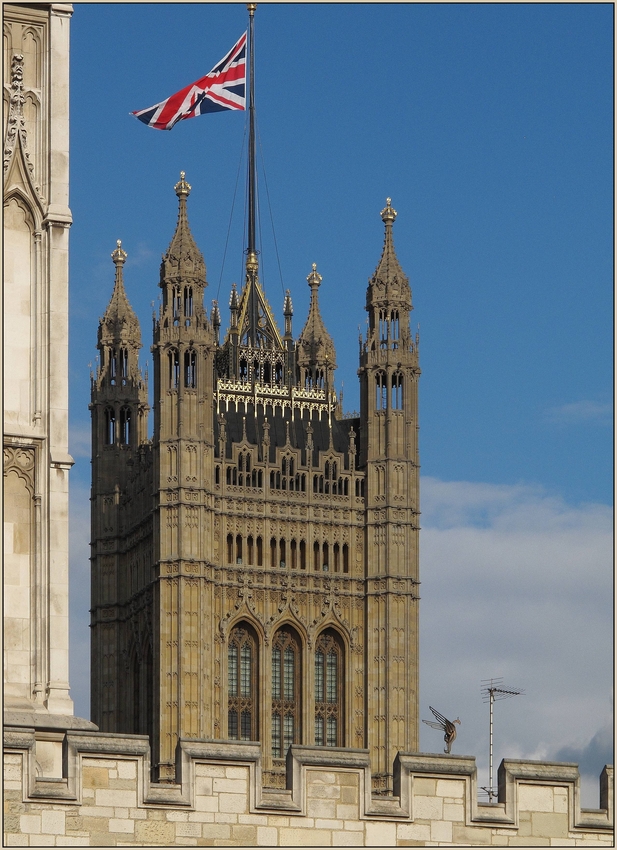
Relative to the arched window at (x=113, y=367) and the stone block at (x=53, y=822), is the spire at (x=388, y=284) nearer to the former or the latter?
the arched window at (x=113, y=367)

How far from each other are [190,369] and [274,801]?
73902 mm

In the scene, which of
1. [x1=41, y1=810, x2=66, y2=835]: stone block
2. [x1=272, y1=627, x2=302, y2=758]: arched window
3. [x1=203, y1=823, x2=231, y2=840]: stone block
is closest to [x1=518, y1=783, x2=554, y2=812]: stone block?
[x1=203, y1=823, x2=231, y2=840]: stone block

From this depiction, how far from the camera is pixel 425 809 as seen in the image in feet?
78.2

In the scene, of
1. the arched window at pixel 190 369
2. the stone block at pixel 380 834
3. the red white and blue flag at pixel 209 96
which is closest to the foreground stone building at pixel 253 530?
the arched window at pixel 190 369

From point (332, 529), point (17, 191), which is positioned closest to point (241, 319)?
point (332, 529)

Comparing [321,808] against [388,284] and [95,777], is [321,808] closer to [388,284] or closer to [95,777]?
[95,777]

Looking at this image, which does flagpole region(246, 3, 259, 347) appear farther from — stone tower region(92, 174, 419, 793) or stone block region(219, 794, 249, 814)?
stone block region(219, 794, 249, 814)

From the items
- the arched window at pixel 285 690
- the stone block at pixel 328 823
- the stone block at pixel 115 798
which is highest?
the arched window at pixel 285 690

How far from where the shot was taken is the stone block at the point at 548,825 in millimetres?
24062

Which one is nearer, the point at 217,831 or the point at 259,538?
the point at 217,831

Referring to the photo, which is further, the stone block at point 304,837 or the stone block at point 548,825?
the stone block at point 548,825

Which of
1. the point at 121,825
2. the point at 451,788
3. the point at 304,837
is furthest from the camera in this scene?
the point at 451,788

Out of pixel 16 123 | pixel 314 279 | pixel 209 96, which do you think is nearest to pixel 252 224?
pixel 314 279

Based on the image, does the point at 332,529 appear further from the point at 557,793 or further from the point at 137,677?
the point at 557,793
